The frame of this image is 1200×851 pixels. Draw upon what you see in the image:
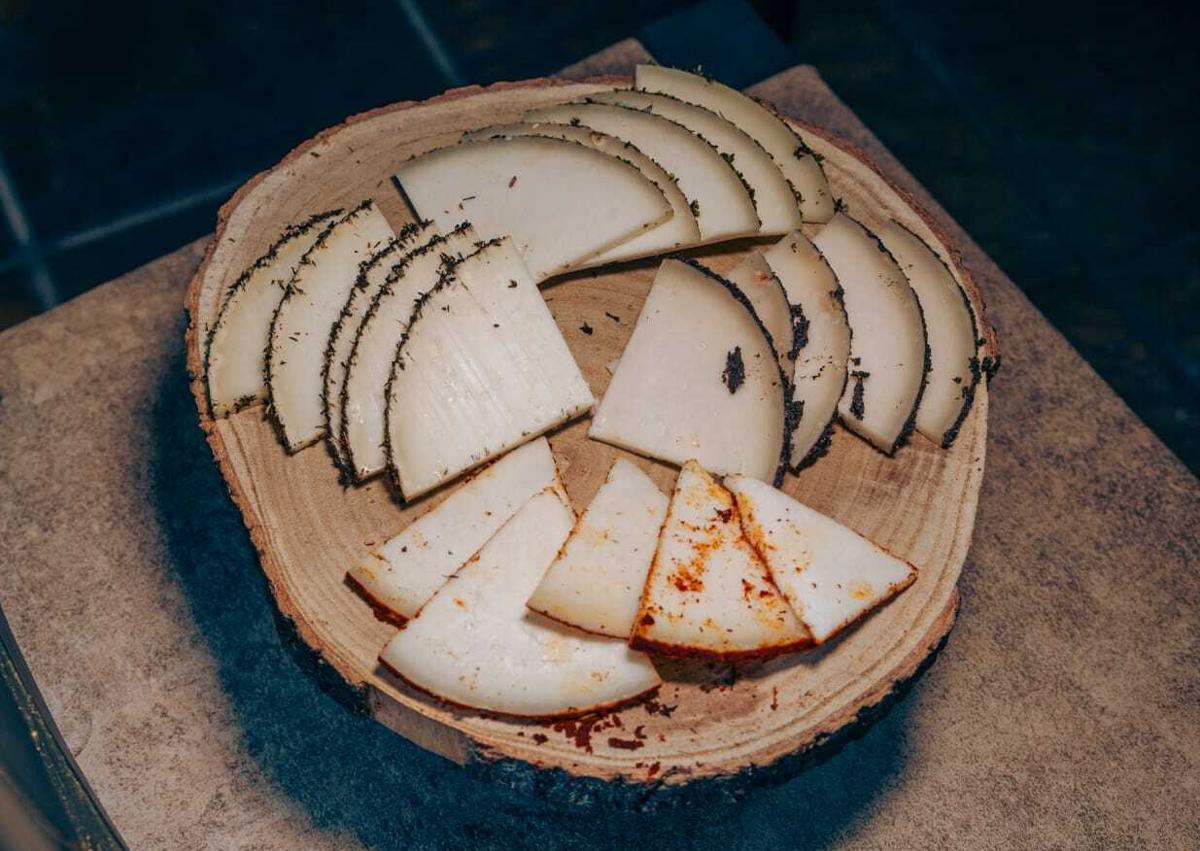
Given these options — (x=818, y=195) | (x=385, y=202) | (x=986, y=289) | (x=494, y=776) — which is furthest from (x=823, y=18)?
(x=494, y=776)

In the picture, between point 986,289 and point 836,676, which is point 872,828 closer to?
point 836,676

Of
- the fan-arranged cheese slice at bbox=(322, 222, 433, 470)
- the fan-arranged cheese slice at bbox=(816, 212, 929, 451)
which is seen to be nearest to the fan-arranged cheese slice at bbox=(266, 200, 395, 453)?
the fan-arranged cheese slice at bbox=(322, 222, 433, 470)

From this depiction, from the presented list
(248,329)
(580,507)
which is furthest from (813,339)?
(248,329)

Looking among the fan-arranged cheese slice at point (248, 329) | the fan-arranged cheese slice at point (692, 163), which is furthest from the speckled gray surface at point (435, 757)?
the fan-arranged cheese slice at point (692, 163)

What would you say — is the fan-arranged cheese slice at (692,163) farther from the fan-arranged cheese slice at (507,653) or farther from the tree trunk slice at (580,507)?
the fan-arranged cheese slice at (507,653)

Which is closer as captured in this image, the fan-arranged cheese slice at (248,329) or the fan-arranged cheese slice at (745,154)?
the fan-arranged cheese slice at (248,329)

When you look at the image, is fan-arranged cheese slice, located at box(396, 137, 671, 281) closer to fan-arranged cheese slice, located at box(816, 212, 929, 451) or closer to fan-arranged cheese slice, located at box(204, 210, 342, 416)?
fan-arranged cheese slice, located at box(204, 210, 342, 416)
